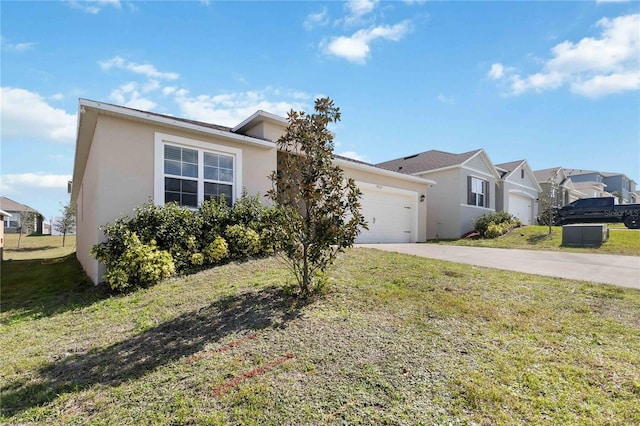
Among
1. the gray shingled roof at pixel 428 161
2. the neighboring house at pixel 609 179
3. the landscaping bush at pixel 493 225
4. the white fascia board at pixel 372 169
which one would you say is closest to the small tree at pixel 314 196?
the white fascia board at pixel 372 169

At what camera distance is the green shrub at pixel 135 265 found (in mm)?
6820

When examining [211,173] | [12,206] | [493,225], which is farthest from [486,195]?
[12,206]

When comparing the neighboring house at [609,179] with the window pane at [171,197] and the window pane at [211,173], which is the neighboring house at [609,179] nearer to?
the window pane at [211,173]

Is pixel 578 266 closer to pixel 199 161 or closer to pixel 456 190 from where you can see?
pixel 456 190

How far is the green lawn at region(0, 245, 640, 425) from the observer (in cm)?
278

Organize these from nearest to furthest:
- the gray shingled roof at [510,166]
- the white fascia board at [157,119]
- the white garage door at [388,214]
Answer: the white fascia board at [157,119], the white garage door at [388,214], the gray shingled roof at [510,166]

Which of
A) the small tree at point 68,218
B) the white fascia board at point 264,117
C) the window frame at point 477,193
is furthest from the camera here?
the small tree at point 68,218

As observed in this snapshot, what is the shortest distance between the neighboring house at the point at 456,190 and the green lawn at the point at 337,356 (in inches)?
532

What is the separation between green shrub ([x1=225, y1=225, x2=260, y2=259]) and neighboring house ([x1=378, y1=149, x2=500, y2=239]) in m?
14.5

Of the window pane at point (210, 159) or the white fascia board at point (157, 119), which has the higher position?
the white fascia board at point (157, 119)

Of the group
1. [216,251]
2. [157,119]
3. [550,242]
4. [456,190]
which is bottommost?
[550,242]

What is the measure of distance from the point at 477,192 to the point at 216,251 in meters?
18.2

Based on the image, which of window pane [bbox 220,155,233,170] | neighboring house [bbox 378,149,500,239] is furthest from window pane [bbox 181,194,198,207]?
neighboring house [bbox 378,149,500,239]

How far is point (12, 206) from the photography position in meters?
39.4
